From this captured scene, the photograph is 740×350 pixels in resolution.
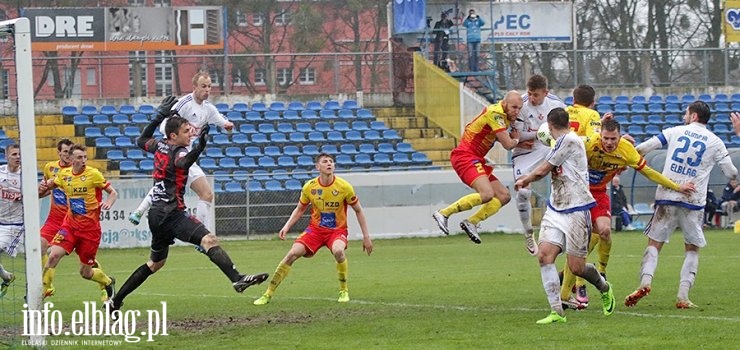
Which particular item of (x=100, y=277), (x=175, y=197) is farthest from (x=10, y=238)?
(x=175, y=197)

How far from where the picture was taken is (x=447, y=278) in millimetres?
19391

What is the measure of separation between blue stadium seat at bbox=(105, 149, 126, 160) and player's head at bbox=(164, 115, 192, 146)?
2152cm

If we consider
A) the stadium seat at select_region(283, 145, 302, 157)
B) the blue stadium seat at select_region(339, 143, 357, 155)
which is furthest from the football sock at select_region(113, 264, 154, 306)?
the blue stadium seat at select_region(339, 143, 357, 155)

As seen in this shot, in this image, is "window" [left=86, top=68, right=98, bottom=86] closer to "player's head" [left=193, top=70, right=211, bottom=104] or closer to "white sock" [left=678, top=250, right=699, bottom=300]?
"player's head" [left=193, top=70, right=211, bottom=104]

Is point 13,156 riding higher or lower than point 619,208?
higher

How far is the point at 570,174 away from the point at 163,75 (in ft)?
89.5

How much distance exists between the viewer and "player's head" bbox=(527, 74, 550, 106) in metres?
15.3

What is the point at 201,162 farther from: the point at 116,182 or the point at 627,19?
the point at 627,19

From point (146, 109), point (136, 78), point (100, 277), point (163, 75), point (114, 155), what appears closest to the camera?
point (100, 277)

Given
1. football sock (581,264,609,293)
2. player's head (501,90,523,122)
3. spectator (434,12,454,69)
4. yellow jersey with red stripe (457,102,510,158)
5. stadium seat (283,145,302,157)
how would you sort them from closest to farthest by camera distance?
football sock (581,264,609,293) < player's head (501,90,523,122) < yellow jersey with red stripe (457,102,510,158) < stadium seat (283,145,302,157) < spectator (434,12,454,69)

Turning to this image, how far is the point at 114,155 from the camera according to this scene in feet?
114

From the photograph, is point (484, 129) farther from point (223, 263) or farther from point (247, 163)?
point (247, 163)

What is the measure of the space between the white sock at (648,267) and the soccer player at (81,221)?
6.48m

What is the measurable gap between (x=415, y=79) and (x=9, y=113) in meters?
24.9
